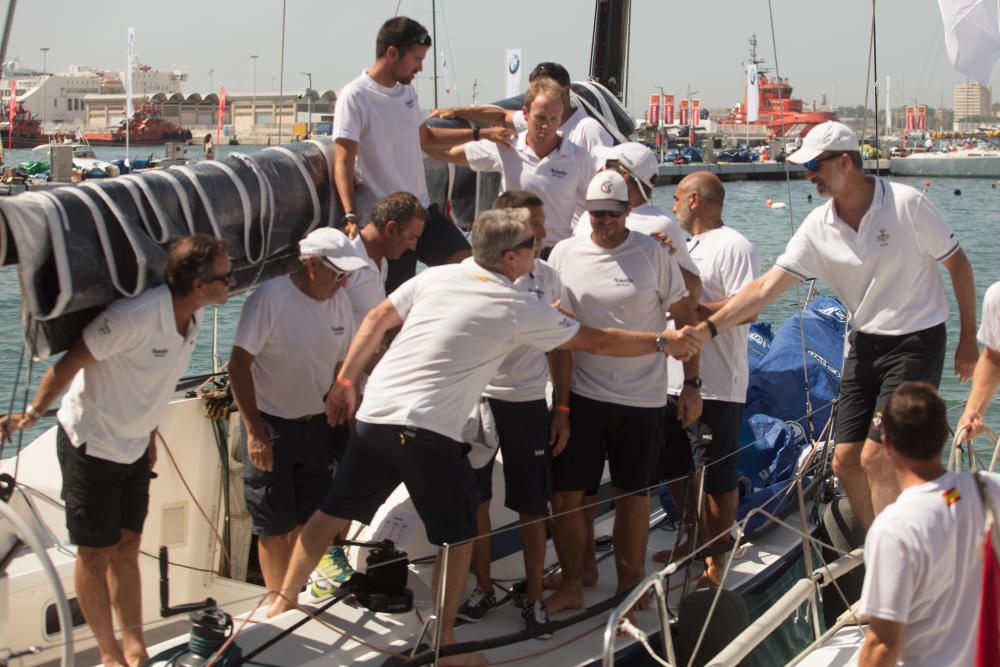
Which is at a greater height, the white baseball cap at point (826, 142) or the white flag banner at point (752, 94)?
the white flag banner at point (752, 94)

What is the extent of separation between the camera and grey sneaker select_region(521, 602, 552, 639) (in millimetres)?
4402

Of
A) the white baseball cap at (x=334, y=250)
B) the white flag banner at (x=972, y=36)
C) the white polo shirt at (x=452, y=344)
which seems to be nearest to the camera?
the white polo shirt at (x=452, y=344)

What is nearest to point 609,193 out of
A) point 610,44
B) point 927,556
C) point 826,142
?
point 826,142

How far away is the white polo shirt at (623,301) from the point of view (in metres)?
4.48

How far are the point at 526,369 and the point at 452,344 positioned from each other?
2.14 feet

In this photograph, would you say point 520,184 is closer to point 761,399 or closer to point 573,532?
point 573,532

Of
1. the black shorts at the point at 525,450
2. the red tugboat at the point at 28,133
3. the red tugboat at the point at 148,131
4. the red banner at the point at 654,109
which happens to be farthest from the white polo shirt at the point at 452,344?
the red banner at the point at 654,109

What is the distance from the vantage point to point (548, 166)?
5.36 m

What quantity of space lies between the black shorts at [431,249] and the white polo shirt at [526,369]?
3.03 feet

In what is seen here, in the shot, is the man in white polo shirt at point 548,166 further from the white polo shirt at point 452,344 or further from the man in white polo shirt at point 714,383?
the white polo shirt at point 452,344

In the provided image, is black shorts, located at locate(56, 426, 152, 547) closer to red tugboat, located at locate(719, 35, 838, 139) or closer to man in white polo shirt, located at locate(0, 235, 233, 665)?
man in white polo shirt, located at locate(0, 235, 233, 665)

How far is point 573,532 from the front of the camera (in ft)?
14.8

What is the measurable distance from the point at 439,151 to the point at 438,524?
232 centimetres

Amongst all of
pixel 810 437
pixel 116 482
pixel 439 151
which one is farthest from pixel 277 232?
pixel 810 437
